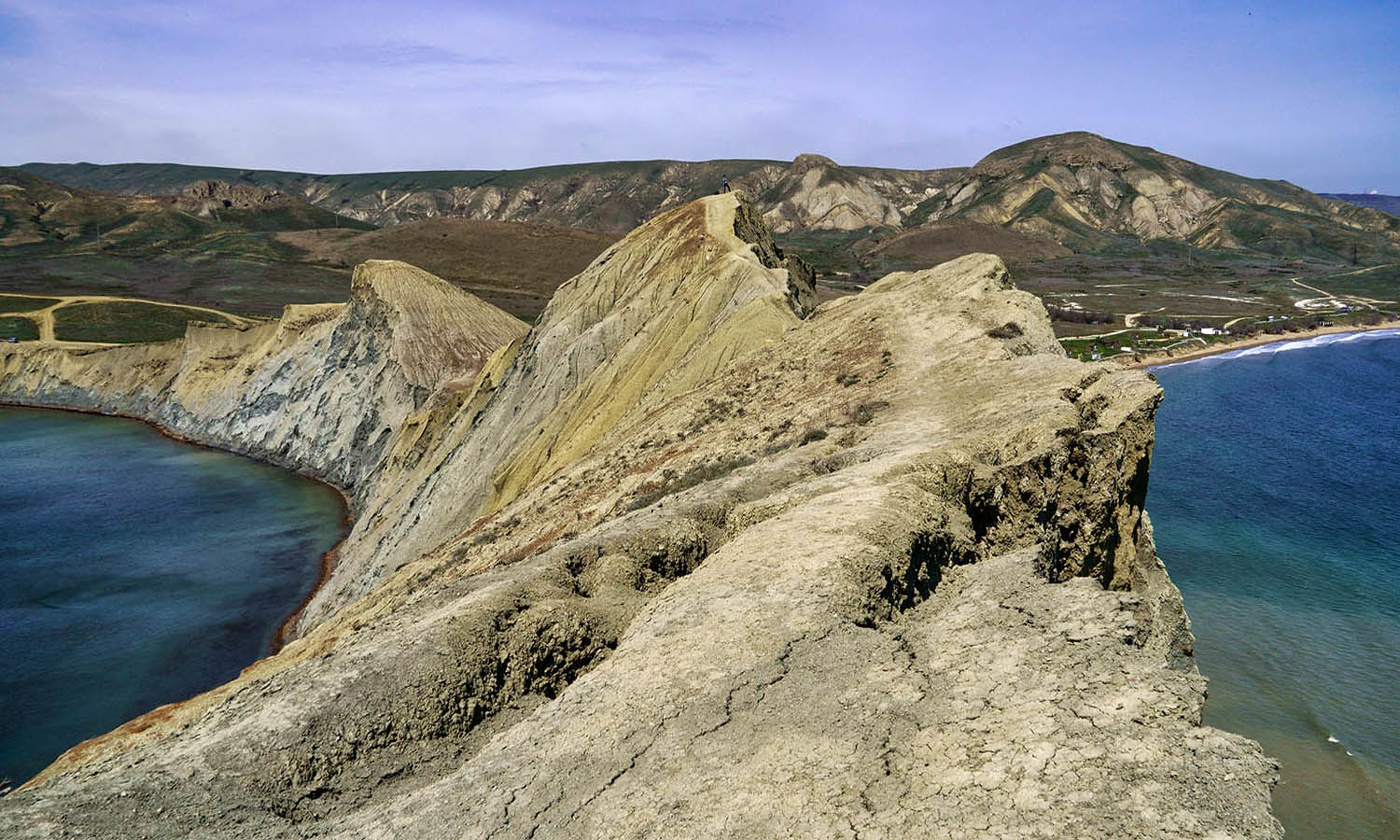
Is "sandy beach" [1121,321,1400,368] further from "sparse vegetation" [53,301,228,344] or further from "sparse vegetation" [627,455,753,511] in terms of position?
"sparse vegetation" [53,301,228,344]

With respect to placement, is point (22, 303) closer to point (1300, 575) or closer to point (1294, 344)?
point (1300, 575)

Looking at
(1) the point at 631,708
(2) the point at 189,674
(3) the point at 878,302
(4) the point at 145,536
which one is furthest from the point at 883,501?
(4) the point at 145,536

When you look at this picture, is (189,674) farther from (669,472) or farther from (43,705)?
(669,472)

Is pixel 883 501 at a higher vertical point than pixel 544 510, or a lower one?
higher

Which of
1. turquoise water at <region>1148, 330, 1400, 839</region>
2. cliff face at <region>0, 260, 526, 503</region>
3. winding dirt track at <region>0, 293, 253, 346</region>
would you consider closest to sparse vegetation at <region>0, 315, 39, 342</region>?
winding dirt track at <region>0, 293, 253, 346</region>

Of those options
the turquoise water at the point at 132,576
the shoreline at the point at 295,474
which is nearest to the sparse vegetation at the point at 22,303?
the shoreline at the point at 295,474

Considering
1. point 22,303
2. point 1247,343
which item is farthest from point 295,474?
point 1247,343
